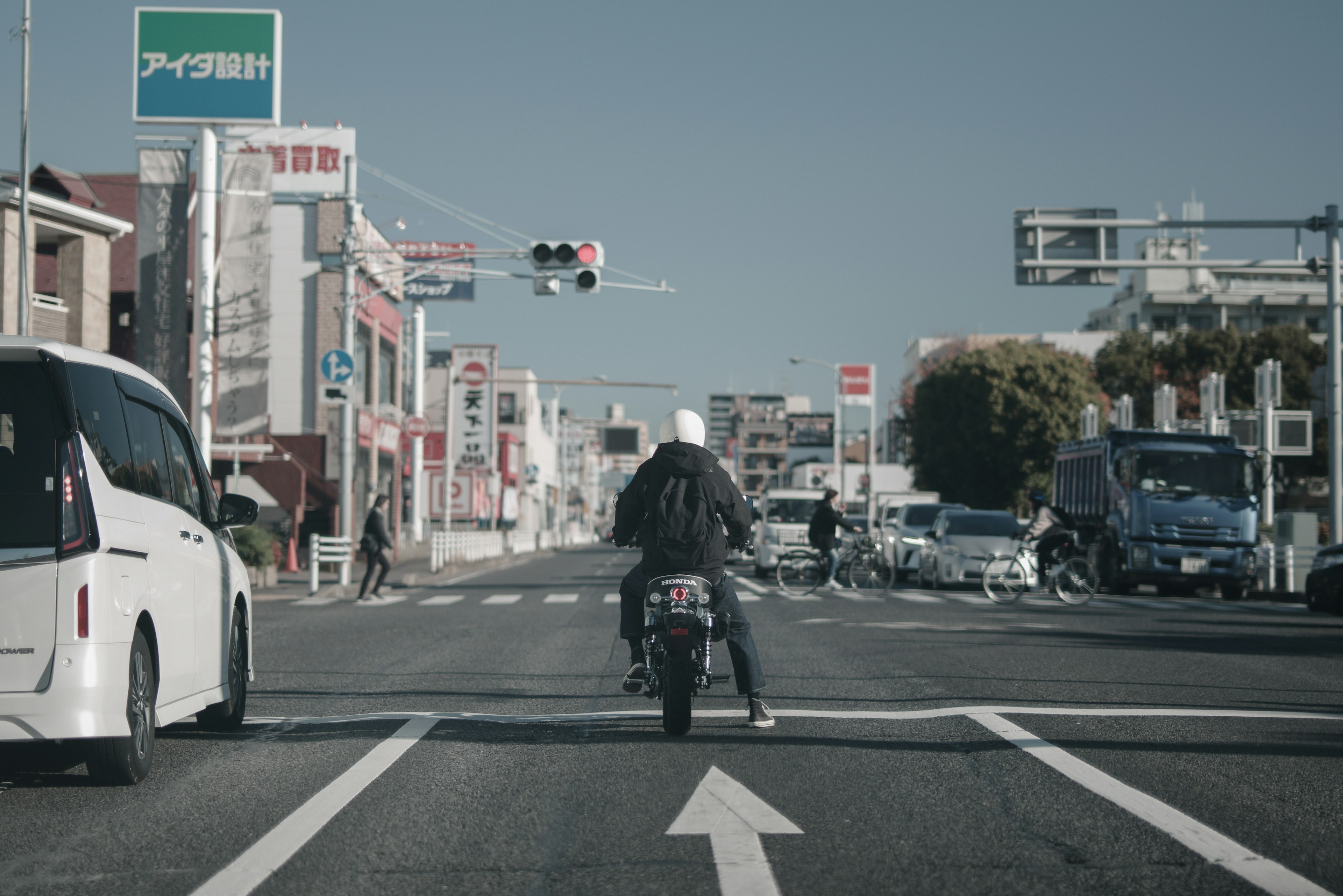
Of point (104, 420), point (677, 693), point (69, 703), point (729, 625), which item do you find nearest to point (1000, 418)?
point (729, 625)

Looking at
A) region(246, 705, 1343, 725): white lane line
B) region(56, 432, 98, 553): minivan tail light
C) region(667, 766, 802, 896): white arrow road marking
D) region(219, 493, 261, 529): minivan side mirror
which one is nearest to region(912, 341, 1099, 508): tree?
region(246, 705, 1343, 725): white lane line

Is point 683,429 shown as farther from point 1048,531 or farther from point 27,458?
point 1048,531

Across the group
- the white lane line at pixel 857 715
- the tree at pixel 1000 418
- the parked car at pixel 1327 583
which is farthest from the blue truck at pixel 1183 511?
the tree at pixel 1000 418

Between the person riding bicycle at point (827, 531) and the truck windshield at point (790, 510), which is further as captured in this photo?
the truck windshield at point (790, 510)

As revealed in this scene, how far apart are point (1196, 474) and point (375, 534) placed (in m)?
15.0

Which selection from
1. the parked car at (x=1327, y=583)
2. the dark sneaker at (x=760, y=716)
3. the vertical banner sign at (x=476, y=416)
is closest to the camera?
the dark sneaker at (x=760, y=716)

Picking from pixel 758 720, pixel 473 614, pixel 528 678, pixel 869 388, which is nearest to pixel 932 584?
pixel 473 614

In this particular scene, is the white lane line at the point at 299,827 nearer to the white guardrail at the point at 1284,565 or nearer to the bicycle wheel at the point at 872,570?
the bicycle wheel at the point at 872,570

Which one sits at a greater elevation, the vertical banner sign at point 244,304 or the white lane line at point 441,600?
the vertical banner sign at point 244,304

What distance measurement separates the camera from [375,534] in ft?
77.0

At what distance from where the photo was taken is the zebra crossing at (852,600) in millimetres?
21562

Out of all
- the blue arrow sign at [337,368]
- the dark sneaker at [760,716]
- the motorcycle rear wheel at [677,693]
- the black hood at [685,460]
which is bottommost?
the dark sneaker at [760,716]

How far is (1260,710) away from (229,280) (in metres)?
21.6

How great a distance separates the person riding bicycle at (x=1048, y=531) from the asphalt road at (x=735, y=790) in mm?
9656
